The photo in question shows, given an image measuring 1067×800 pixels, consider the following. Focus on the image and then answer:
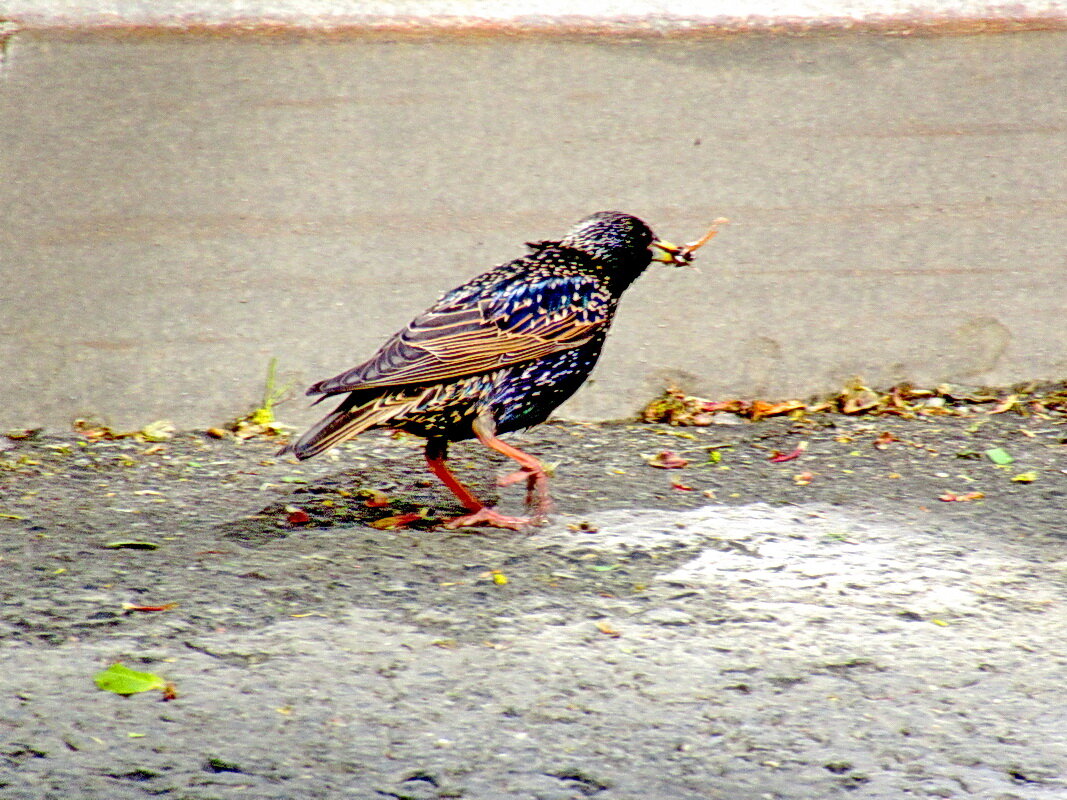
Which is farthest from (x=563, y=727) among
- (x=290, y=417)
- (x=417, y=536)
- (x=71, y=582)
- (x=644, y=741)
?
(x=290, y=417)

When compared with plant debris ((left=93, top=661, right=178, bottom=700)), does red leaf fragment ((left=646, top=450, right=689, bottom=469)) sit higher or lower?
higher

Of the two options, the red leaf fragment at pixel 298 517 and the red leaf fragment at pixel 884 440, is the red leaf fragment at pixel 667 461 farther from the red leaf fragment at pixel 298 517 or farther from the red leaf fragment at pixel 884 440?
the red leaf fragment at pixel 298 517

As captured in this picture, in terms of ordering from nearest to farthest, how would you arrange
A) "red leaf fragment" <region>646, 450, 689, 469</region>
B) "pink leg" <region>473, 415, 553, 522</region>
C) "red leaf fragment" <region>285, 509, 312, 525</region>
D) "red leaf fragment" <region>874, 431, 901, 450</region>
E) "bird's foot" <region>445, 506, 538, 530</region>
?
"pink leg" <region>473, 415, 553, 522</region> < "bird's foot" <region>445, 506, 538, 530</region> < "red leaf fragment" <region>285, 509, 312, 525</region> < "red leaf fragment" <region>646, 450, 689, 469</region> < "red leaf fragment" <region>874, 431, 901, 450</region>

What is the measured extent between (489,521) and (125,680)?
4.65ft

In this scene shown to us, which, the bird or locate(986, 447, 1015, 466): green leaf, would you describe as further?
locate(986, 447, 1015, 466): green leaf

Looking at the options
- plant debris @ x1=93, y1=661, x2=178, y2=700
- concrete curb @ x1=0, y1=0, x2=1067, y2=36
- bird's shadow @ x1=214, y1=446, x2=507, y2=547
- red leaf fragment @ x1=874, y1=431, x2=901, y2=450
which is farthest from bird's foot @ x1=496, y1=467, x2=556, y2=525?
concrete curb @ x1=0, y1=0, x2=1067, y2=36


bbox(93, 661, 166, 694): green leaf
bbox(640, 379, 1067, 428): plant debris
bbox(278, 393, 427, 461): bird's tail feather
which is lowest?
bbox(93, 661, 166, 694): green leaf

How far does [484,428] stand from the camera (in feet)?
12.6

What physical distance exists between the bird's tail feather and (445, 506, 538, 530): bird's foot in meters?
0.42

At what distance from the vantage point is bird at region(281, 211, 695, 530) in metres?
3.74

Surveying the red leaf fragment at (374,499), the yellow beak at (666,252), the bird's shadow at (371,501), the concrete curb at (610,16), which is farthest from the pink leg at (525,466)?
the concrete curb at (610,16)

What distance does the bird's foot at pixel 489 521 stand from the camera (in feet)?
12.9

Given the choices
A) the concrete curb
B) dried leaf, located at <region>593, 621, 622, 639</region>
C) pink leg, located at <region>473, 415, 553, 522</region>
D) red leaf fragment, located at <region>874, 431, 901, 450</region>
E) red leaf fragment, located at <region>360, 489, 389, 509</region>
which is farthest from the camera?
the concrete curb

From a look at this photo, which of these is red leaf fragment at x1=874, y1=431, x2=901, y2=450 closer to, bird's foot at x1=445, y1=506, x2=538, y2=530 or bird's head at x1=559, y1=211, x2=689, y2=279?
bird's head at x1=559, y1=211, x2=689, y2=279
